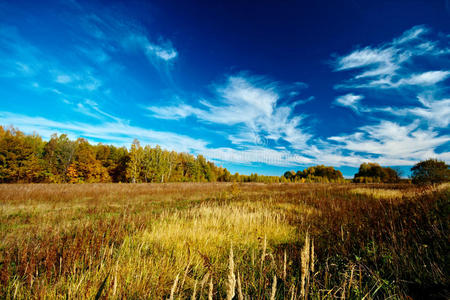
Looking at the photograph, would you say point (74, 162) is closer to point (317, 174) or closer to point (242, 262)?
point (242, 262)

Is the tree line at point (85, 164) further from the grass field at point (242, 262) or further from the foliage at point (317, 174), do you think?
the grass field at point (242, 262)

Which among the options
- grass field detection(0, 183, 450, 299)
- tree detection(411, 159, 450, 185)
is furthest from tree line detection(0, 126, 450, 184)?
grass field detection(0, 183, 450, 299)

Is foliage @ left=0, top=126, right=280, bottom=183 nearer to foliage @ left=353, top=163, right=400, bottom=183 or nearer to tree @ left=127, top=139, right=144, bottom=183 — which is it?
tree @ left=127, top=139, right=144, bottom=183

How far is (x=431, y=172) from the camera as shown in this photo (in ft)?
43.8

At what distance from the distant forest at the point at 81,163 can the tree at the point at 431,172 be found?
39.8 feet

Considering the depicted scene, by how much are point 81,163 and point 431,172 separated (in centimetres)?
5207

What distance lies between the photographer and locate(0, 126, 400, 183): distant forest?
30828 mm

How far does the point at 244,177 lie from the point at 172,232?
2826 inches

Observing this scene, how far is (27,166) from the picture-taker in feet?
103

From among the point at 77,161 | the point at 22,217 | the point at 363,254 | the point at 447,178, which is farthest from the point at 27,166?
the point at 447,178

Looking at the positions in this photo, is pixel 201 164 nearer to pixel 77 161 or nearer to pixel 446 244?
pixel 77 161

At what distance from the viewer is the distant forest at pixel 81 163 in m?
30.8

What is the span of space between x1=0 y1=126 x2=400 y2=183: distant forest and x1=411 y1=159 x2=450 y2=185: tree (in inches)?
478

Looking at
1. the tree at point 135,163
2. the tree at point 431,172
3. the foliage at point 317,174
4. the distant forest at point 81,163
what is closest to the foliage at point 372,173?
the distant forest at point 81,163
